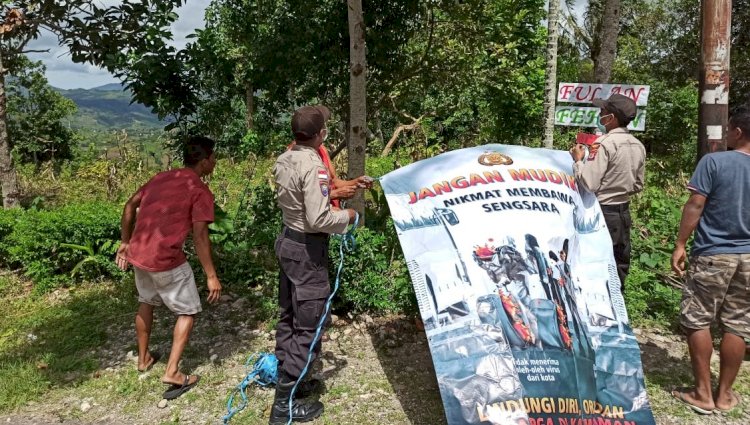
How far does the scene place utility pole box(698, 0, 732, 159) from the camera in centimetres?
394

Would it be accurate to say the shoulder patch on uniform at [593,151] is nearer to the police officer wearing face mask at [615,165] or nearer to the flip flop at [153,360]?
the police officer wearing face mask at [615,165]

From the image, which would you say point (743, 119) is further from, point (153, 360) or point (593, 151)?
point (153, 360)

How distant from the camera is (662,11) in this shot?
2366 centimetres

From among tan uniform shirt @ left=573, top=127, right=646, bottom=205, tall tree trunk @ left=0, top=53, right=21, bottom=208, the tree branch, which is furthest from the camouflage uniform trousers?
tall tree trunk @ left=0, top=53, right=21, bottom=208

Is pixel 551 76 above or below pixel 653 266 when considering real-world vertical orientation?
above

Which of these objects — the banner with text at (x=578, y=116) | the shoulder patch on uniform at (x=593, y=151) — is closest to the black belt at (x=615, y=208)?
the shoulder patch on uniform at (x=593, y=151)

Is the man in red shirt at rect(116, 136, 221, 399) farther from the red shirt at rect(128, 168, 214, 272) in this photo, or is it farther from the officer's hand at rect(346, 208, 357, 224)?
the officer's hand at rect(346, 208, 357, 224)

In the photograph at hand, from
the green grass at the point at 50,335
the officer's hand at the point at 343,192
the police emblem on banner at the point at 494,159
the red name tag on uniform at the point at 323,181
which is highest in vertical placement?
the police emblem on banner at the point at 494,159

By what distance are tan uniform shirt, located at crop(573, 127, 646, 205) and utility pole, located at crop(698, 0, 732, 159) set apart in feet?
3.10

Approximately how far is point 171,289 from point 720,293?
3.57 m

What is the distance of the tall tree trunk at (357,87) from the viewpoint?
491cm

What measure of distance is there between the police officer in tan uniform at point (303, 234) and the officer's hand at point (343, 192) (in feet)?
0.37

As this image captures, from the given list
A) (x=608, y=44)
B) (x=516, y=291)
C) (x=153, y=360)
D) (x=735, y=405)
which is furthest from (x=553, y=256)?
(x=608, y=44)

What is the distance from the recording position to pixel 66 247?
5.91 meters
